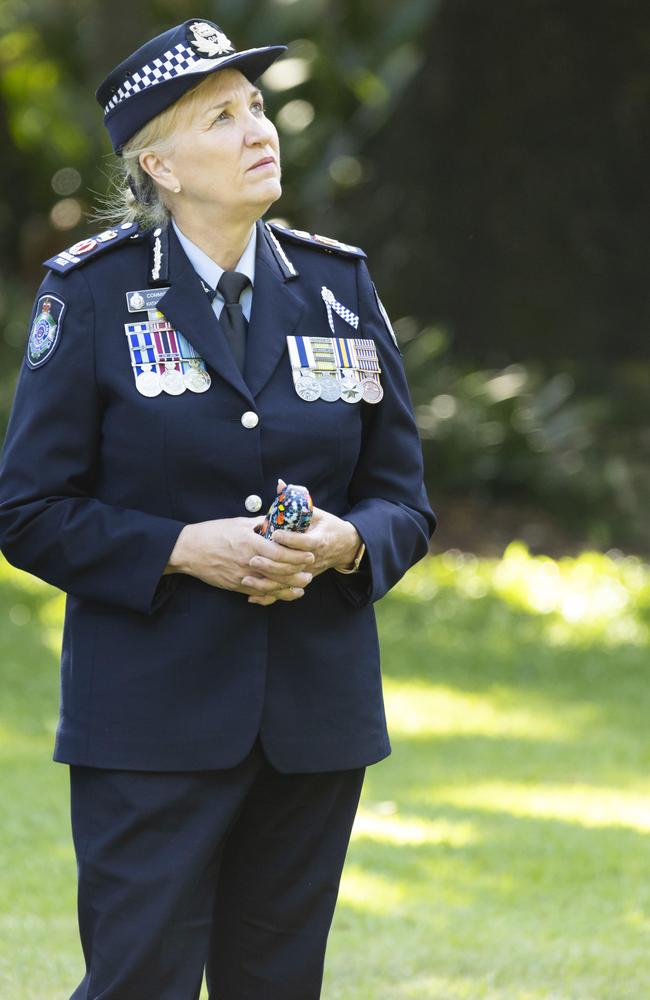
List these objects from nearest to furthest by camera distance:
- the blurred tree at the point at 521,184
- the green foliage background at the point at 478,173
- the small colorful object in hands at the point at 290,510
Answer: the small colorful object in hands at the point at 290,510
the green foliage background at the point at 478,173
the blurred tree at the point at 521,184

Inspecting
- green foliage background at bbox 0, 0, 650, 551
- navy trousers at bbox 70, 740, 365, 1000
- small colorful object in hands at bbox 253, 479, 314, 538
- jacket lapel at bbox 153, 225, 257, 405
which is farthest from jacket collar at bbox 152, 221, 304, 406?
green foliage background at bbox 0, 0, 650, 551

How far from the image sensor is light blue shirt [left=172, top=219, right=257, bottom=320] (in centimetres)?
285

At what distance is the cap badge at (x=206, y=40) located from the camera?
110 inches

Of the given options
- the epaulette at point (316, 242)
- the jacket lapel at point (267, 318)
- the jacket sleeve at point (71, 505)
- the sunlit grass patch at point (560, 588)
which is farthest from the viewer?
the sunlit grass patch at point (560, 588)

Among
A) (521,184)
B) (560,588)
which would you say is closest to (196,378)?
(560,588)

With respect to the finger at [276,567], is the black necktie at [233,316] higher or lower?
higher

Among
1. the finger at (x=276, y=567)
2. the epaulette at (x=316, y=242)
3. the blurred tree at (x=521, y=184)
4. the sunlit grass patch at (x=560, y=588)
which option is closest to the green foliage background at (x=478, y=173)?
the blurred tree at (x=521, y=184)

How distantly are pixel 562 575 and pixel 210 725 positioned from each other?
7.40 meters

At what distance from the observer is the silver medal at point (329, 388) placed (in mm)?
2852

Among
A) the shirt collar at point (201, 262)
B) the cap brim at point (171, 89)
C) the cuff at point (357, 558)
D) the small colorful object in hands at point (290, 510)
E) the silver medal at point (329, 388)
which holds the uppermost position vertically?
the cap brim at point (171, 89)

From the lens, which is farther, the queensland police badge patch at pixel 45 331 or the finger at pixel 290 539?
the queensland police badge patch at pixel 45 331

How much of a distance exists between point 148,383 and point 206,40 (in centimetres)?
62

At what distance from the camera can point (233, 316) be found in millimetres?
2859

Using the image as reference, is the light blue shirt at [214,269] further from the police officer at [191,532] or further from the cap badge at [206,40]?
the cap badge at [206,40]
